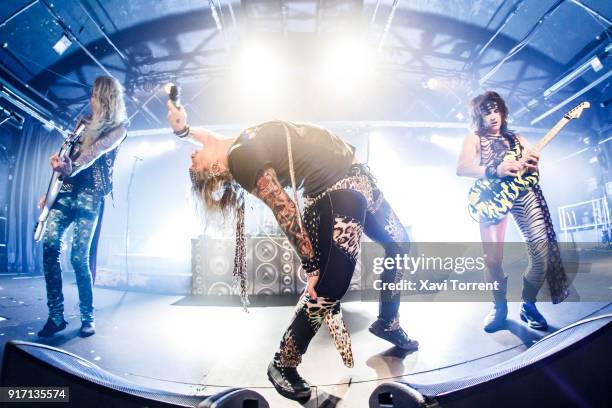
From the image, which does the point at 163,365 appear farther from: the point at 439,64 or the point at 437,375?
the point at 439,64

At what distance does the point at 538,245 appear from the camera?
1.55 metres

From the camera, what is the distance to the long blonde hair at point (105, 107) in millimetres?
1763

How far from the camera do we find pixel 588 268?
2.93m

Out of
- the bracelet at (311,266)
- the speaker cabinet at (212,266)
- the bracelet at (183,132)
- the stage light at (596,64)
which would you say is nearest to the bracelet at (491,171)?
the bracelet at (311,266)

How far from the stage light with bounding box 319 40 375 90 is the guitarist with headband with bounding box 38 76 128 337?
2.79 metres

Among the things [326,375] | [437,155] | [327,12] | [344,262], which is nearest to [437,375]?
[326,375]

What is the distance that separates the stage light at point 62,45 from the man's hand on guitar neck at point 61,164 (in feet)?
4.29

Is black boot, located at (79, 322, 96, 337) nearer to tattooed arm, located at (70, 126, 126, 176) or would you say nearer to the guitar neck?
tattooed arm, located at (70, 126, 126, 176)

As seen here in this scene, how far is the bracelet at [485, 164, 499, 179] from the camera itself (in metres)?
1.62

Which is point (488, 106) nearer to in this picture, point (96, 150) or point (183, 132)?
point (183, 132)

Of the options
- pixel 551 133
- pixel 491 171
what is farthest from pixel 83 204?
pixel 551 133

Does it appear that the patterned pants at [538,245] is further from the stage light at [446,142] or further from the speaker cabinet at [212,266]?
the stage light at [446,142]

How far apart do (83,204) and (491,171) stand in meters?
2.82

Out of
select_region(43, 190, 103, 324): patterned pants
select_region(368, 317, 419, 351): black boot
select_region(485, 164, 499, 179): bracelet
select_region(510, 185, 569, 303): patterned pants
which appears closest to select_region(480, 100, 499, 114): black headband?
select_region(485, 164, 499, 179): bracelet
